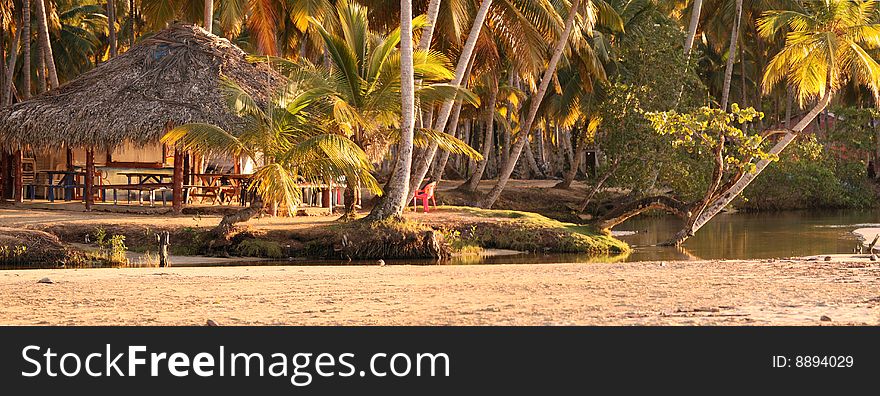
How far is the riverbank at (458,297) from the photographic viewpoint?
8.52 m

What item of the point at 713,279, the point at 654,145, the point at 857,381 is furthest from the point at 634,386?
the point at 654,145

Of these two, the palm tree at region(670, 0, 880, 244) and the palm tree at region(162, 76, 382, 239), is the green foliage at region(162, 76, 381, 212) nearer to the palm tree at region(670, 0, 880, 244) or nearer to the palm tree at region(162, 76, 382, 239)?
the palm tree at region(162, 76, 382, 239)

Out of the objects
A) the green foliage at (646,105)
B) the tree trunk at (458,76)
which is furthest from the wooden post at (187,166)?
the green foliage at (646,105)

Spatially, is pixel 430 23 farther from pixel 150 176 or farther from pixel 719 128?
pixel 150 176

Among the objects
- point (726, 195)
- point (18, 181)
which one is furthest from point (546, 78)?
point (18, 181)

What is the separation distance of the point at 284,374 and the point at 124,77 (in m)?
17.9

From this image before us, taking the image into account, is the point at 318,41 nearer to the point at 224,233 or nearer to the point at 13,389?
the point at 224,233

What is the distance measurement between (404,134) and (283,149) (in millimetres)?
2017

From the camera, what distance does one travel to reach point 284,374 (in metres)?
6.64

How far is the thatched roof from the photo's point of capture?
2189 cm

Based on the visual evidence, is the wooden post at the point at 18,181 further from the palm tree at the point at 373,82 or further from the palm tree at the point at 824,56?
the palm tree at the point at 824,56

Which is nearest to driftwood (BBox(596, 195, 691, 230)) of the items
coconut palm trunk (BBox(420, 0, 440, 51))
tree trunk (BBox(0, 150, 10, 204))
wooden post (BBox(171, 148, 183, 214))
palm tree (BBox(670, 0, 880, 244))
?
palm tree (BBox(670, 0, 880, 244))

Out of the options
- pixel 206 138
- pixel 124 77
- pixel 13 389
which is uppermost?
pixel 124 77

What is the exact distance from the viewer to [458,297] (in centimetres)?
997
